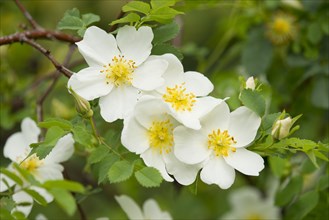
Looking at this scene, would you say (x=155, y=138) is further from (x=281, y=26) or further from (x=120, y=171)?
(x=281, y=26)

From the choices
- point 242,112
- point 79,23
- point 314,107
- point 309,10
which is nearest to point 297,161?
point 314,107

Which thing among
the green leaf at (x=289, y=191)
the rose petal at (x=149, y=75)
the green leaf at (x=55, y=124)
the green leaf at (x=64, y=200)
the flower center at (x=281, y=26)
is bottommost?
the green leaf at (x=289, y=191)

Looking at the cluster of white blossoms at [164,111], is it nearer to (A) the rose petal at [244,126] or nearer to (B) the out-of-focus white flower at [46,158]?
(A) the rose petal at [244,126]

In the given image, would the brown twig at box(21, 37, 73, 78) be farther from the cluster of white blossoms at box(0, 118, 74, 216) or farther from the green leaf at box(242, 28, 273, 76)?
the green leaf at box(242, 28, 273, 76)

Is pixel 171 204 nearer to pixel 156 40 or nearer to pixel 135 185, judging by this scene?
pixel 135 185

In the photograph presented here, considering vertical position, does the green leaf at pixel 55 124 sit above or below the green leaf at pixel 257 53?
above

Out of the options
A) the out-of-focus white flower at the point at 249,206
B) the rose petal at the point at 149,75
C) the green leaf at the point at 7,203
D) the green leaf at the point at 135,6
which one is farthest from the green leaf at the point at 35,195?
the out-of-focus white flower at the point at 249,206

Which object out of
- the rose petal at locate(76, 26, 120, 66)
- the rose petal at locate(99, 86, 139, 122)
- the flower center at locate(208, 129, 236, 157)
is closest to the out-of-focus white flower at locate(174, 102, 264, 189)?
the flower center at locate(208, 129, 236, 157)
